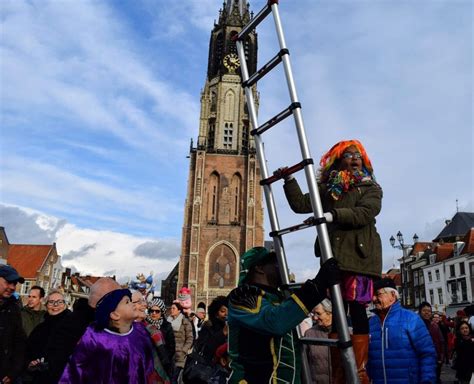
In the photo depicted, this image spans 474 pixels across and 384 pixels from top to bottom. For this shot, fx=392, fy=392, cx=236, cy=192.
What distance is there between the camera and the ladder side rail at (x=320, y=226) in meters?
2.33

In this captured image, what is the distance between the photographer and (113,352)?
125 inches

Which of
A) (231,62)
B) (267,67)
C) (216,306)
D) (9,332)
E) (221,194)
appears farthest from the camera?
(231,62)

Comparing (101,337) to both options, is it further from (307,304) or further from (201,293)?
(201,293)

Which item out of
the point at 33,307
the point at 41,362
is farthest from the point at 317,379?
the point at 33,307

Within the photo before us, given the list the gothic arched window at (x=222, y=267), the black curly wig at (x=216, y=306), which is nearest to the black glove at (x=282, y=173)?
the black curly wig at (x=216, y=306)

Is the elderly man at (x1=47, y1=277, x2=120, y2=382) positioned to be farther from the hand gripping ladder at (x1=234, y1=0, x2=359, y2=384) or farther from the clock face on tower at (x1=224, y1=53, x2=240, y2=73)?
the clock face on tower at (x1=224, y1=53, x2=240, y2=73)

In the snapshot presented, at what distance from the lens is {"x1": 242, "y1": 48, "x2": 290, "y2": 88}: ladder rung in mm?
2936

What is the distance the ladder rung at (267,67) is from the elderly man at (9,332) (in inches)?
157

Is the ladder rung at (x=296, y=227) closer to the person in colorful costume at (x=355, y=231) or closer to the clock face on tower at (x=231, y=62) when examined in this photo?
the person in colorful costume at (x=355, y=231)

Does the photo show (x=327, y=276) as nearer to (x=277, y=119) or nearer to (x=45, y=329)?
(x=277, y=119)

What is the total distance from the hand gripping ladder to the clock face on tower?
49.3m

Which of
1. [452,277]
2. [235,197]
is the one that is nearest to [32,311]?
[235,197]

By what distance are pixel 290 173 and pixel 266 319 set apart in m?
1.10

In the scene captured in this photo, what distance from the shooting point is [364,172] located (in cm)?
306
